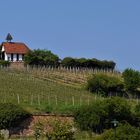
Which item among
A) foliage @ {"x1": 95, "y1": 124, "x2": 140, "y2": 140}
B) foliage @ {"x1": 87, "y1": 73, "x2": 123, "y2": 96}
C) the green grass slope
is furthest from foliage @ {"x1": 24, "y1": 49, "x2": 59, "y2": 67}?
foliage @ {"x1": 95, "y1": 124, "x2": 140, "y2": 140}

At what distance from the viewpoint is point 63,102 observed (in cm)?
9019

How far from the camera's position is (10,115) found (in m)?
80.1

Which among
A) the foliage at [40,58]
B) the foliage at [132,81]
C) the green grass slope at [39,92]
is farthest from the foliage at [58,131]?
the foliage at [40,58]

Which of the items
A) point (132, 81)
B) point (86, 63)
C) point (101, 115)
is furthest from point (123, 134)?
point (86, 63)

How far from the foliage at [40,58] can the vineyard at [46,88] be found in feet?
22.5

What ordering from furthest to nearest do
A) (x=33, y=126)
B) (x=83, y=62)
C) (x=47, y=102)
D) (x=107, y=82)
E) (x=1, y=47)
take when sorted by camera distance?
1. (x=1, y=47)
2. (x=83, y=62)
3. (x=107, y=82)
4. (x=47, y=102)
5. (x=33, y=126)

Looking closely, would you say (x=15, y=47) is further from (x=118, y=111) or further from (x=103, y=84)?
(x=118, y=111)

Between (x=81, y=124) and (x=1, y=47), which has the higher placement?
(x=1, y=47)

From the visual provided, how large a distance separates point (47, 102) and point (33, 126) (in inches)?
340

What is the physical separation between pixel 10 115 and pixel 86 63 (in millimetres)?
54382

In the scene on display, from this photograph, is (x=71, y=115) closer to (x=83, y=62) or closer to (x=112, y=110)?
(x=112, y=110)

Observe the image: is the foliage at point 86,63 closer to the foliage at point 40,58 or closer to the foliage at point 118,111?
the foliage at point 40,58

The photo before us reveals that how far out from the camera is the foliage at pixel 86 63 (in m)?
133

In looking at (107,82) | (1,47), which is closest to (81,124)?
(107,82)
